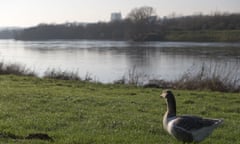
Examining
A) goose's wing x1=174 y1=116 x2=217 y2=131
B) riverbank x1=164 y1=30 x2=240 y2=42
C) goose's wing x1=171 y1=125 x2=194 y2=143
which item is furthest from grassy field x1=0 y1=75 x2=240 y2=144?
riverbank x1=164 y1=30 x2=240 y2=42

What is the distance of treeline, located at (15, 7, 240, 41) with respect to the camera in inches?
4130

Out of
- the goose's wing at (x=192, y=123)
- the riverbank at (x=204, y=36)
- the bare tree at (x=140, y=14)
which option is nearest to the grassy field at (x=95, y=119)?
the goose's wing at (x=192, y=123)

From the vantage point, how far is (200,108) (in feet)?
47.6

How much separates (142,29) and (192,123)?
106 meters

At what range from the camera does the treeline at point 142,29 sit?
105 meters

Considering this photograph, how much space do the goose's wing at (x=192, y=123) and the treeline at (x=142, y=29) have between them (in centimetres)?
8576

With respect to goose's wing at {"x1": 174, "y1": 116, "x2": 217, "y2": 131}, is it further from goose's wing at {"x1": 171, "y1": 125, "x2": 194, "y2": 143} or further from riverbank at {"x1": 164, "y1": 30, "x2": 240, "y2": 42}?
riverbank at {"x1": 164, "y1": 30, "x2": 240, "y2": 42}

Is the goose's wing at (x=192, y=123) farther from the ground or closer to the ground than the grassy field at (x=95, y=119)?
farther from the ground

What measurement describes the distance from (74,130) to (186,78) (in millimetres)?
17470

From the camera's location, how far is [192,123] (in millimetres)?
7875

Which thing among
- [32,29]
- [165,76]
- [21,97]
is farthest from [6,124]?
[32,29]

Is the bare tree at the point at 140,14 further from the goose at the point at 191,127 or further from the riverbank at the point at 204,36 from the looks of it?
the goose at the point at 191,127

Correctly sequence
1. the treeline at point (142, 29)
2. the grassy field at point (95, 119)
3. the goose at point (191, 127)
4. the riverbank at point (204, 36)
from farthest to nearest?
the treeline at point (142, 29) → the riverbank at point (204, 36) → the grassy field at point (95, 119) → the goose at point (191, 127)

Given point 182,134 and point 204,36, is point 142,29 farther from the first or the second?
point 182,134
